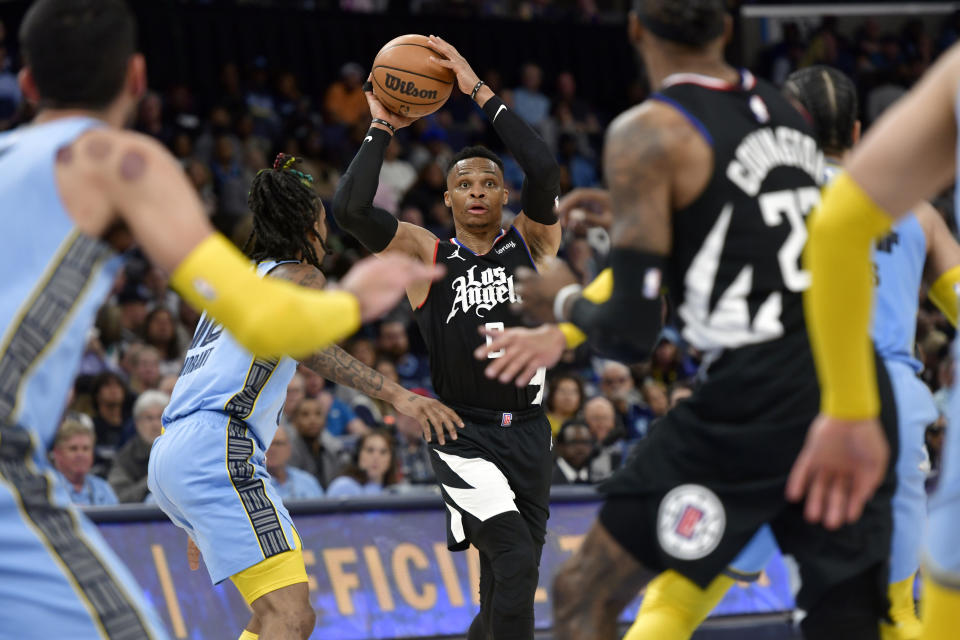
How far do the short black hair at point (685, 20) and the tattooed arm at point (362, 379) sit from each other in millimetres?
2189

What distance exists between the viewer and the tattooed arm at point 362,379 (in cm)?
519

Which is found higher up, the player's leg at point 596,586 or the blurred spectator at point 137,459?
the player's leg at point 596,586

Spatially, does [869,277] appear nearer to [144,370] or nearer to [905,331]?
[905,331]

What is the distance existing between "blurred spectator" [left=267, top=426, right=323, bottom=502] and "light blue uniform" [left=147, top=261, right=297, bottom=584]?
10.1 ft

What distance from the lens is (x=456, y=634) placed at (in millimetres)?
8055

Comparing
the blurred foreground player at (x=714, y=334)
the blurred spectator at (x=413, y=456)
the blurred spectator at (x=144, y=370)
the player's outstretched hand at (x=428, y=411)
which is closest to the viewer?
the blurred foreground player at (x=714, y=334)

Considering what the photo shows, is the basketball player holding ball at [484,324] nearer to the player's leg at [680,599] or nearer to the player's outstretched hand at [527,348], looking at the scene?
the player's leg at [680,599]

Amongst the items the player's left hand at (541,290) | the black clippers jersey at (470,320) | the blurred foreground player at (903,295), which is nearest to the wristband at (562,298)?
the player's left hand at (541,290)

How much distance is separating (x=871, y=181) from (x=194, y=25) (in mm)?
14294

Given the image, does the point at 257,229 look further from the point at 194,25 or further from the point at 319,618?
the point at 194,25

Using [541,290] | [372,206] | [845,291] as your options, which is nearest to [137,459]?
[372,206]

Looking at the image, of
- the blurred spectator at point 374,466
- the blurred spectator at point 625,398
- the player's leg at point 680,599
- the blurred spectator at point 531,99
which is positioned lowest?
the blurred spectator at point 625,398

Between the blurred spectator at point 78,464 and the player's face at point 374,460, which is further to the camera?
the player's face at point 374,460

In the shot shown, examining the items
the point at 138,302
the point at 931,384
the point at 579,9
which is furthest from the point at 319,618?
the point at 579,9
